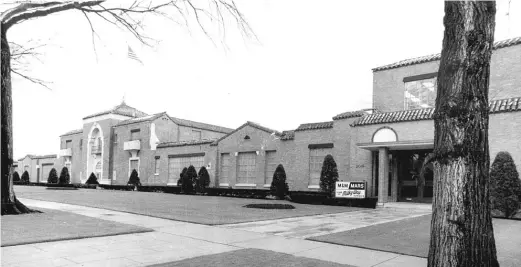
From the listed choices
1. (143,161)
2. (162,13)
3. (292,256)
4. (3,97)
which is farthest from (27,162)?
(292,256)

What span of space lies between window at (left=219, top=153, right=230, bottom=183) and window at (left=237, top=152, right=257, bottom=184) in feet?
4.34

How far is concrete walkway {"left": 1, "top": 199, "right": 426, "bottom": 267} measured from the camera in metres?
6.64

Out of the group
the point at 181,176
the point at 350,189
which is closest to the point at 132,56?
the point at 350,189

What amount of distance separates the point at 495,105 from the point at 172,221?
14854 mm

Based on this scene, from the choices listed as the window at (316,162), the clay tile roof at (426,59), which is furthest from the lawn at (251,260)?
the window at (316,162)

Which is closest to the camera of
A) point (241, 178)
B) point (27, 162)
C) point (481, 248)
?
point (481, 248)

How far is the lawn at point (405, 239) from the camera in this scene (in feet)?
26.3

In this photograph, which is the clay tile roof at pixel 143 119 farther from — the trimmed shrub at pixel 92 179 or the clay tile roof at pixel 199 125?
the trimmed shrub at pixel 92 179

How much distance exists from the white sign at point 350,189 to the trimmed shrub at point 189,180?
15081 mm

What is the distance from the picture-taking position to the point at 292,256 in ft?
23.5

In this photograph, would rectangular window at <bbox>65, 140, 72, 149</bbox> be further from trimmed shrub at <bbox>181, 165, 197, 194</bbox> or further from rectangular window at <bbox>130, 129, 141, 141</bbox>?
trimmed shrub at <bbox>181, 165, 197, 194</bbox>

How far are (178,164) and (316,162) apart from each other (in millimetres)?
15538

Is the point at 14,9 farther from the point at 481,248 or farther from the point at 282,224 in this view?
the point at 481,248

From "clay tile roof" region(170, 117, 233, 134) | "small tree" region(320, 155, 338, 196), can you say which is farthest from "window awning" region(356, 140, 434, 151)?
"clay tile roof" region(170, 117, 233, 134)
